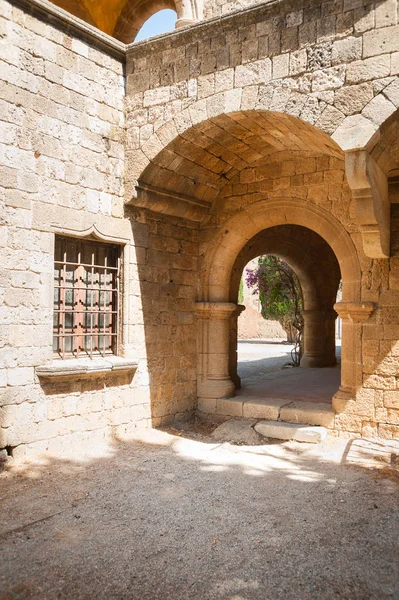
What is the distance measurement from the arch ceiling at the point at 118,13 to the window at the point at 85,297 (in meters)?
3.83

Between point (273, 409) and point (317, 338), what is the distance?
4276 millimetres

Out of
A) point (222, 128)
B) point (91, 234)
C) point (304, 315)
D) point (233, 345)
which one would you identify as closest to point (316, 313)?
point (304, 315)

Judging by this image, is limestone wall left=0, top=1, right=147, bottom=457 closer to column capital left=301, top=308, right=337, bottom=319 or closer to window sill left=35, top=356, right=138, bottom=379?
window sill left=35, top=356, right=138, bottom=379

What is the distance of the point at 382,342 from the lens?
487 centimetres

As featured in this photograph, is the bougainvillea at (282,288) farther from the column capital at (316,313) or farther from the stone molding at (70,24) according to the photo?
the stone molding at (70,24)

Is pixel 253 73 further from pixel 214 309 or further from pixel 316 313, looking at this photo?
pixel 316 313

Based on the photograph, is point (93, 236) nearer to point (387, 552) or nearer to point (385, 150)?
point (385, 150)

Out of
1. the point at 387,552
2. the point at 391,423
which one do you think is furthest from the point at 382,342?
the point at 387,552

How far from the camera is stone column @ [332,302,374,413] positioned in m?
4.94

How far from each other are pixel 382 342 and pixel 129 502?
2908 mm

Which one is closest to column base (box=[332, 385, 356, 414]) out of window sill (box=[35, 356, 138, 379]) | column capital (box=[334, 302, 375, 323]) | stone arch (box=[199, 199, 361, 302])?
column capital (box=[334, 302, 375, 323])

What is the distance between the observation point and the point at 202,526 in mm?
3123

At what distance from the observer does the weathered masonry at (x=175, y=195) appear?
4090mm

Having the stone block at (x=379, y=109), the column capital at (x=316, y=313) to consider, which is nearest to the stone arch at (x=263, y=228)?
the stone block at (x=379, y=109)
